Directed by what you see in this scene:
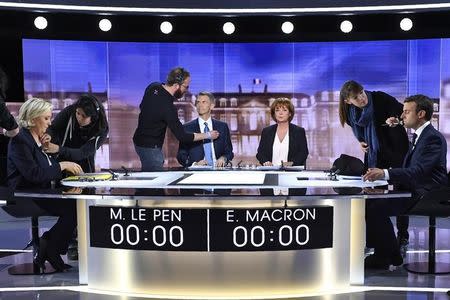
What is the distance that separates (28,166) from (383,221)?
99.0 inches

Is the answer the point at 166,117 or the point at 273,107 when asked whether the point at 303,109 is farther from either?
the point at 166,117

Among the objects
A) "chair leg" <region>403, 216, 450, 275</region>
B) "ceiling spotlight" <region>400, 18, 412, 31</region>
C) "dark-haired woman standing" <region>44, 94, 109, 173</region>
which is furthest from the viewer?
"ceiling spotlight" <region>400, 18, 412, 31</region>

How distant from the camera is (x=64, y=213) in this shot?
417 cm

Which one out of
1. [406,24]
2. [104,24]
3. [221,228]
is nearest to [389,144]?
[406,24]

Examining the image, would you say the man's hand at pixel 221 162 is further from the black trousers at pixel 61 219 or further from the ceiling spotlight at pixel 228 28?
the ceiling spotlight at pixel 228 28

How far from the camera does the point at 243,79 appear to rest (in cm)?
733

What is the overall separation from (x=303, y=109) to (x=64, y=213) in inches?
155

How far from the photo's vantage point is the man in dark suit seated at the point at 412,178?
407 cm

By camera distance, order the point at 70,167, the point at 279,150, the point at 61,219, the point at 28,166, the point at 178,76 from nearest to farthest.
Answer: the point at 28,166 → the point at 70,167 → the point at 61,219 → the point at 178,76 → the point at 279,150

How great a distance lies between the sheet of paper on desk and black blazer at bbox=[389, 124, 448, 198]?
0.93 meters

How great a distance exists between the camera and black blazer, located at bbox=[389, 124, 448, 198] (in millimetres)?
3999

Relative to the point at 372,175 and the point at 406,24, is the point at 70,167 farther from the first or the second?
the point at 406,24

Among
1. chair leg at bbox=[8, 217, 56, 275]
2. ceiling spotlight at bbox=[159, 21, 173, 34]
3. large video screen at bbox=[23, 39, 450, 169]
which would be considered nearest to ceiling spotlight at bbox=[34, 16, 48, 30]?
large video screen at bbox=[23, 39, 450, 169]

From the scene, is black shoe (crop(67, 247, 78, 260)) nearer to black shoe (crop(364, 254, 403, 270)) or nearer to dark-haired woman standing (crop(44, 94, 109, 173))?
dark-haired woman standing (crop(44, 94, 109, 173))
